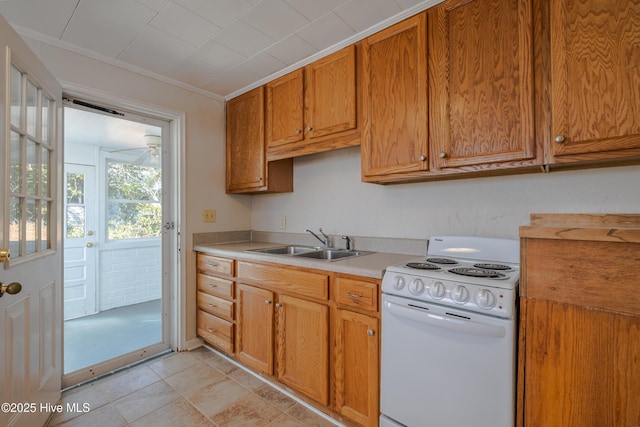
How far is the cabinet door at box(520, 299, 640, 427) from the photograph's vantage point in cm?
93

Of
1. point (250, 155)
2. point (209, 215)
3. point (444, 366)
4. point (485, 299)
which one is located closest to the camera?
point (485, 299)

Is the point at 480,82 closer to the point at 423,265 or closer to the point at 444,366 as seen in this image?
the point at 423,265

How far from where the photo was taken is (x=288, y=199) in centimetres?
274

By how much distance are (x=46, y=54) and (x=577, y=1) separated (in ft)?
9.53

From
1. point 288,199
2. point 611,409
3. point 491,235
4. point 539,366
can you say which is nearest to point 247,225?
point 288,199

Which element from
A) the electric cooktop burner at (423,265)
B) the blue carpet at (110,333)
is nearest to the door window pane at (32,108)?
the blue carpet at (110,333)

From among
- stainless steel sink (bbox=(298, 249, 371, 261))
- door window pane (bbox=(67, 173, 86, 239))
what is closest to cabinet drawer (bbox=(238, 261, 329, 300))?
stainless steel sink (bbox=(298, 249, 371, 261))

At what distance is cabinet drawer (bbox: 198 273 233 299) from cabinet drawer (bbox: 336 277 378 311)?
1.04 meters

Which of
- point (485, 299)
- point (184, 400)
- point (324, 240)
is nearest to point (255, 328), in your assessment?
point (184, 400)

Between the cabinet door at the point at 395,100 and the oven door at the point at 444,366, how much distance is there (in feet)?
2.56

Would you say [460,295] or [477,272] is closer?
[460,295]

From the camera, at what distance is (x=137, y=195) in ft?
8.64

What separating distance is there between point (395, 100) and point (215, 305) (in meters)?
2.05

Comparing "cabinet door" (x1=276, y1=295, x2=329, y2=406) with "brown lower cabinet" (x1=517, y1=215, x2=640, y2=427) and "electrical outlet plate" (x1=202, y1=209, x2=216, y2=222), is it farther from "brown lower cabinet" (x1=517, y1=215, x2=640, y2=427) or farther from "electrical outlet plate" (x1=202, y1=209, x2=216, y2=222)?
"electrical outlet plate" (x1=202, y1=209, x2=216, y2=222)
